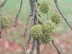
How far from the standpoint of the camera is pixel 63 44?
3635mm

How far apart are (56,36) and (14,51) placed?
3.13ft

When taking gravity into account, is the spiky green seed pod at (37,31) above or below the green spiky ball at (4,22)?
below

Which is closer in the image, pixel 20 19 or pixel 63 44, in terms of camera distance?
pixel 63 44

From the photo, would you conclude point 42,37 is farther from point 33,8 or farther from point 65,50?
point 65,50

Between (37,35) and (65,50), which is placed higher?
(37,35)

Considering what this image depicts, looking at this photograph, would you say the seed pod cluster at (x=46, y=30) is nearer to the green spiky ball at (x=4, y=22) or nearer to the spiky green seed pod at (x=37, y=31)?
the spiky green seed pod at (x=37, y=31)

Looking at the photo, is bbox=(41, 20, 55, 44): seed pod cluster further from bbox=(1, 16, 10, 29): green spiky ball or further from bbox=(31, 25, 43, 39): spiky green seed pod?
bbox=(1, 16, 10, 29): green spiky ball

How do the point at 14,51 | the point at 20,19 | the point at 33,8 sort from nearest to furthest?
the point at 33,8 → the point at 14,51 → the point at 20,19

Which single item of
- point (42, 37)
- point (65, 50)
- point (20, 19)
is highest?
point (42, 37)

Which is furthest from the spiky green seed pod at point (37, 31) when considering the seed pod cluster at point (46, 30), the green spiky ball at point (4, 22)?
the green spiky ball at point (4, 22)

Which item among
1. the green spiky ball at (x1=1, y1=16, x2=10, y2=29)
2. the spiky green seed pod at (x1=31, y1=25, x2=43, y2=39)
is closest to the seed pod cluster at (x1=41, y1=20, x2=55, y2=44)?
the spiky green seed pod at (x1=31, y1=25, x2=43, y2=39)

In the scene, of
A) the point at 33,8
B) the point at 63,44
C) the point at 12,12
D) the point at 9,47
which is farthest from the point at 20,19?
the point at 33,8

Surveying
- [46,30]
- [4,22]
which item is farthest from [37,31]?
[4,22]

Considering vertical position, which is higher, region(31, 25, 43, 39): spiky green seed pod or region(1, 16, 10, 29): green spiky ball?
region(1, 16, 10, 29): green spiky ball
